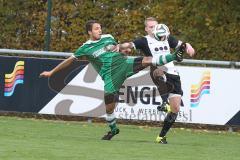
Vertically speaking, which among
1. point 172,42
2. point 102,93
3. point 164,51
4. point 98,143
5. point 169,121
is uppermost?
point 172,42

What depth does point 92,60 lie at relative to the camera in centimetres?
1437

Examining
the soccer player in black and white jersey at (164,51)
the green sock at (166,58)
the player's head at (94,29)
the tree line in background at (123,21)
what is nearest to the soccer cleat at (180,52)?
the green sock at (166,58)

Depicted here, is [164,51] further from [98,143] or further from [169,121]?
[98,143]

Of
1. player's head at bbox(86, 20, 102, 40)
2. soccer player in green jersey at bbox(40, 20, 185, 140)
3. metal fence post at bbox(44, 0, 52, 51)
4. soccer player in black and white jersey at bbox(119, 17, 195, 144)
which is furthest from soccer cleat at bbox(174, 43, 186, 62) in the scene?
metal fence post at bbox(44, 0, 52, 51)

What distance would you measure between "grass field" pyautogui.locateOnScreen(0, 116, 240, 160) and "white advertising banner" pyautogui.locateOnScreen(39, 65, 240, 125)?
0.92ft

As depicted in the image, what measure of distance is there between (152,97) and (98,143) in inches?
203

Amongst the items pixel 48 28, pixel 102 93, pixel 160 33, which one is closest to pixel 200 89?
pixel 102 93

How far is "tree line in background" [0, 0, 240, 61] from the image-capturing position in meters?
21.1

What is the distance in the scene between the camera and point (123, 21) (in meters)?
22.7

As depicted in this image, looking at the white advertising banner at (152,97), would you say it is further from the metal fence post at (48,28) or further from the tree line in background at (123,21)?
the tree line in background at (123,21)

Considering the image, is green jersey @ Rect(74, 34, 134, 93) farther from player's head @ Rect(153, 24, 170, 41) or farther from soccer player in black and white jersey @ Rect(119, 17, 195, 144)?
player's head @ Rect(153, 24, 170, 41)

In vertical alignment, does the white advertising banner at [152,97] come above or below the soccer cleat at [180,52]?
below

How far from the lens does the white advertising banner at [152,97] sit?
17.9 metres

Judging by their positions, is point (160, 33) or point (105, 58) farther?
point (105, 58)
